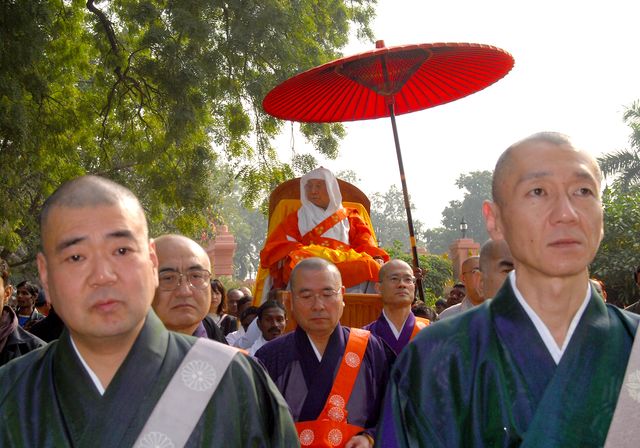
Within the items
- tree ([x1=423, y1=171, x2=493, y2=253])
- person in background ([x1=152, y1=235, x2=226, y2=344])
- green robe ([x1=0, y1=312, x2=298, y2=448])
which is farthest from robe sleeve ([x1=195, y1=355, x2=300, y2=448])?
tree ([x1=423, y1=171, x2=493, y2=253])

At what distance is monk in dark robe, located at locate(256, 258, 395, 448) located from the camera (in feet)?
14.7

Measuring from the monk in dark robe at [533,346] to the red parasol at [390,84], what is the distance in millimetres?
4482

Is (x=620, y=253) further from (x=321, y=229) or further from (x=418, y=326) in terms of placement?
(x=418, y=326)

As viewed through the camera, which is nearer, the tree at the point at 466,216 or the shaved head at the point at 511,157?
the shaved head at the point at 511,157

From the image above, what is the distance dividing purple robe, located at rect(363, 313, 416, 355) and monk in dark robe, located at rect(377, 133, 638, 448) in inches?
127

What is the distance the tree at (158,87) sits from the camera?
9945 mm

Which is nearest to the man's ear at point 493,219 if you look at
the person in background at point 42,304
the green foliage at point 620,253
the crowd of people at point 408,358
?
the crowd of people at point 408,358

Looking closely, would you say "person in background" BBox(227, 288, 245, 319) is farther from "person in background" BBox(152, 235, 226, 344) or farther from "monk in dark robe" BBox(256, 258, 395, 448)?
"person in background" BBox(152, 235, 226, 344)

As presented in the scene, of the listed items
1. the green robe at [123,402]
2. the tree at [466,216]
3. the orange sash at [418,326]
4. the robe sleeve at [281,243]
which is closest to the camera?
the green robe at [123,402]

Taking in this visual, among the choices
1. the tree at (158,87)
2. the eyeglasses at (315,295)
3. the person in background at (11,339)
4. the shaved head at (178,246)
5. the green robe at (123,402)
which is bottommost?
the green robe at (123,402)

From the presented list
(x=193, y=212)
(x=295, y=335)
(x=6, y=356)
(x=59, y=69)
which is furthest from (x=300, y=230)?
(x=59, y=69)

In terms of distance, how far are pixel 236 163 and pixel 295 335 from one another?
8738mm

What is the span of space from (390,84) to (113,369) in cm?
539

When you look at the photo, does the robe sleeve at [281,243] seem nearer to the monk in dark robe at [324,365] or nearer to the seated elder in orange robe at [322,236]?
the seated elder in orange robe at [322,236]
